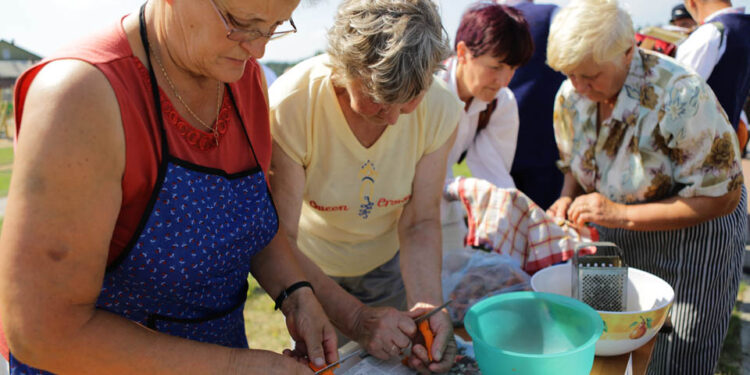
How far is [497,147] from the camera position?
2.82 metres

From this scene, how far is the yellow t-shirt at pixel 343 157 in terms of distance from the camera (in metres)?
1.62

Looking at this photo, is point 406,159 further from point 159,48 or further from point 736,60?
point 736,60

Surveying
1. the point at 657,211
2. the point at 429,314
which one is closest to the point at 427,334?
the point at 429,314

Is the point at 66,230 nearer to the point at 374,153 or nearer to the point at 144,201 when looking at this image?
the point at 144,201

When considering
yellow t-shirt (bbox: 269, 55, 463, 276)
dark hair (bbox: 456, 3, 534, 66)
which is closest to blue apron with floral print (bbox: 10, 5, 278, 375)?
yellow t-shirt (bbox: 269, 55, 463, 276)

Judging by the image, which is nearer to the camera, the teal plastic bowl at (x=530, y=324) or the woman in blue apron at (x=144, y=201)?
the woman in blue apron at (x=144, y=201)

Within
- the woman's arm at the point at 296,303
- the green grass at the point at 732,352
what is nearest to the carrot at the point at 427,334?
the woman's arm at the point at 296,303

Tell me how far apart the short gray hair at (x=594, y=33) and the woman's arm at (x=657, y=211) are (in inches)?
20.1

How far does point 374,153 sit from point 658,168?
3.35 ft

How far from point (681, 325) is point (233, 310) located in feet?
5.68

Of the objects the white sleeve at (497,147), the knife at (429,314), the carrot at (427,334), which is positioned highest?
the knife at (429,314)

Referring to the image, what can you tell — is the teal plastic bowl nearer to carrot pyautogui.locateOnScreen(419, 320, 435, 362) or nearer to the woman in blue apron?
carrot pyautogui.locateOnScreen(419, 320, 435, 362)

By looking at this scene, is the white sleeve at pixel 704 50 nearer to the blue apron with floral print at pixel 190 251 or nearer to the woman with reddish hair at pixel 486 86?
the woman with reddish hair at pixel 486 86

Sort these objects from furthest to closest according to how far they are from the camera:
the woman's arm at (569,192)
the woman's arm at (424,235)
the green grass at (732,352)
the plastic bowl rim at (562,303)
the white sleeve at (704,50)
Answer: the white sleeve at (704,50)
the green grass at (732,352)
the woman's arm at (569,192)
the woman's arm at (424,235)
the plastic bowl rim at (562,303)
